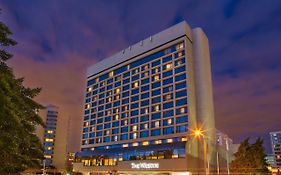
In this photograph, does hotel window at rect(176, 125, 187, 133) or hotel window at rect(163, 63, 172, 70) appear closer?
Result: hotel window at rect(176, 125, 187, 133)

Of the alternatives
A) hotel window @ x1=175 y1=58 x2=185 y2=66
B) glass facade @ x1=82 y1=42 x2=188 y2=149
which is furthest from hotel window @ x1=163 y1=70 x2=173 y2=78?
hotel window @ x1=175 y1=58 x2=185 y2=66

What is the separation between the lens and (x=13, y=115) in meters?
10.5

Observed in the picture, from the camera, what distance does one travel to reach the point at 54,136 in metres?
172

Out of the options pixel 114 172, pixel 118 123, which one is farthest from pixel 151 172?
pixel 118 123

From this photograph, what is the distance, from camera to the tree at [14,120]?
10.6m

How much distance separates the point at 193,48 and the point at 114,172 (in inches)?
2236

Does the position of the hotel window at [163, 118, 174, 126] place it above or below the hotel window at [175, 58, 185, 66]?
below

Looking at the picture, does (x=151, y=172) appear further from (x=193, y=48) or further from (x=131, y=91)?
(x=193, y=48)

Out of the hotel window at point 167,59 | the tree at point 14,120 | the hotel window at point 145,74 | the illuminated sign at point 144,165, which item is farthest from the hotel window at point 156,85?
the tree at point 14,120

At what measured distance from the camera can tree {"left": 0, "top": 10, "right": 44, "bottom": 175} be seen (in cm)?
1059

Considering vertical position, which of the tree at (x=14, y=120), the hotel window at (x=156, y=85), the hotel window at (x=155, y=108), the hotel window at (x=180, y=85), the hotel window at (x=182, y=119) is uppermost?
A: the hotel window at (x=156, y=85)

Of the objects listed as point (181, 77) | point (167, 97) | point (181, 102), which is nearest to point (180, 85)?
point (181, 77)

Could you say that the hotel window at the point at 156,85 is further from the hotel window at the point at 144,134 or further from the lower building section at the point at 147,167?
the lower building section at the point at 147,167

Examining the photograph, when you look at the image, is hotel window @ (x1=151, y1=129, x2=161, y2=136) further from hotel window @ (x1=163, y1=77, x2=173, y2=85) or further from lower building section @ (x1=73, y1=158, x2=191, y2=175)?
hotel window @ (x1=163, y1=77, x2=173, y2=85)
